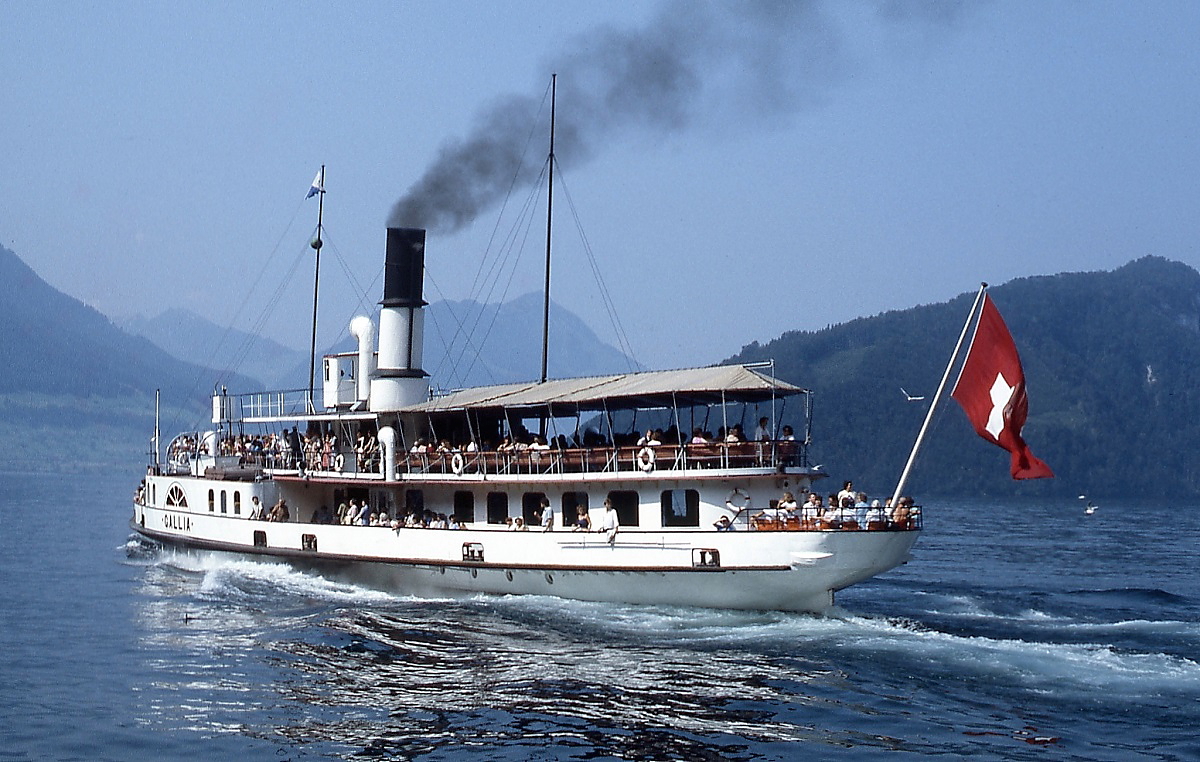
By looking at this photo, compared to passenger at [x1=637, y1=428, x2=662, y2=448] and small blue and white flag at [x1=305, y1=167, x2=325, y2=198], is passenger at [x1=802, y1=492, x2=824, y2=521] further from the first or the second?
small blue and white flag at [x1=305, y1=167, x2=325, y2=198]

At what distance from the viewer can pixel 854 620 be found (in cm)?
2684

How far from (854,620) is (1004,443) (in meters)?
4.94

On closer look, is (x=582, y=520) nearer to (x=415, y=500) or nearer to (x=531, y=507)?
(x=531, y=507)

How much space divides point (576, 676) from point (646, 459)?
6952 mm

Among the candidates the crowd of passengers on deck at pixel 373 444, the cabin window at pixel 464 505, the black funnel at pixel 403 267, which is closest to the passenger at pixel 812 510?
the crowd of passengers on deck at pixel 373 444

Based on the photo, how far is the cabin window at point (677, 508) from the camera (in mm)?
27969

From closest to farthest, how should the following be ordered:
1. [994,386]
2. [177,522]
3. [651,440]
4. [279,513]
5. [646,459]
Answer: [994,386], [646,459], [651,440], [279,513], [177,522]

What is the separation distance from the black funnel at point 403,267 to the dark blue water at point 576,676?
804 cm

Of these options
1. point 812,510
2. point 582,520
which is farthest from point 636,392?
point 812,510

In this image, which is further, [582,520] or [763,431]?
[582,520]

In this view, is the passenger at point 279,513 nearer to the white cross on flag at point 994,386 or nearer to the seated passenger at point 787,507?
the seated passenger at point 787,507

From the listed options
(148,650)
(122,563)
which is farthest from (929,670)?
(122,563)

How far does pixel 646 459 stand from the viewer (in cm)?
2780

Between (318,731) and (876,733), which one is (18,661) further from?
(876,733)
